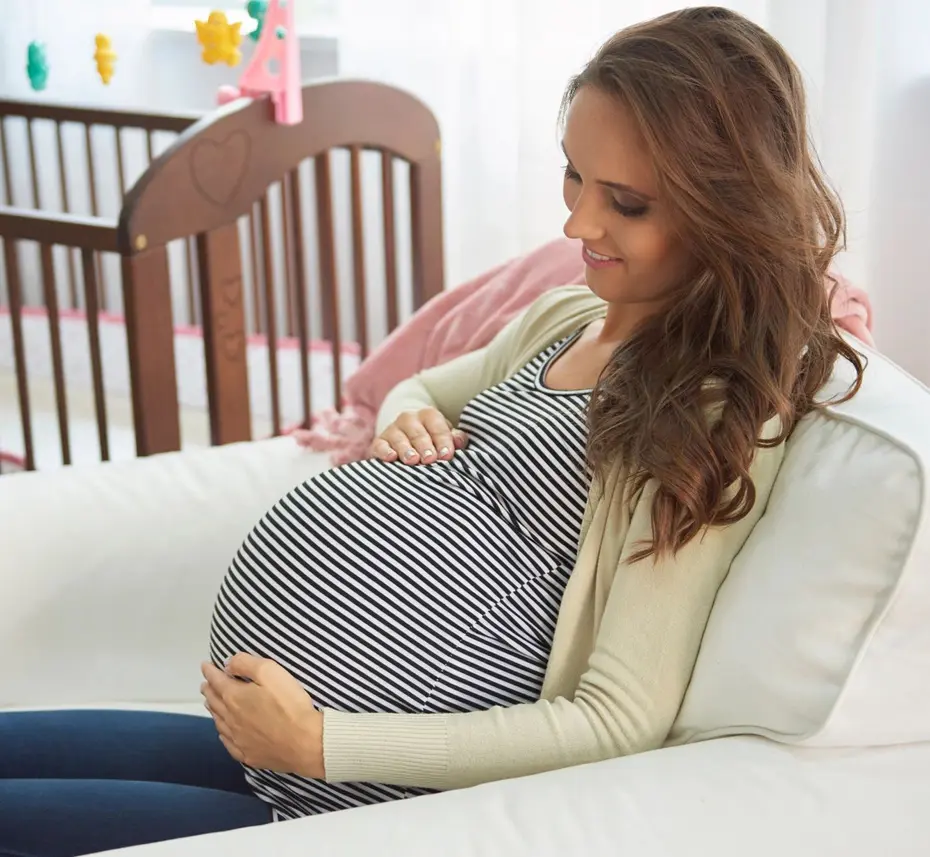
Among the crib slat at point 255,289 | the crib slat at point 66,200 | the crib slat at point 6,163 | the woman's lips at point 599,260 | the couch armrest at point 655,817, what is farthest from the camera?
the crib slat at point 6,163

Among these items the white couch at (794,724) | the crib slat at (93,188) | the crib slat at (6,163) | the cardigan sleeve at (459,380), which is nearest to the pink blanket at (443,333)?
the cardigan sleeve at (459,380)

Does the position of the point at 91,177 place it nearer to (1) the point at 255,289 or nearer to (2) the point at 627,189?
(1) the point at 255,289

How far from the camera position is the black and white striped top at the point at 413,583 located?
1.00m

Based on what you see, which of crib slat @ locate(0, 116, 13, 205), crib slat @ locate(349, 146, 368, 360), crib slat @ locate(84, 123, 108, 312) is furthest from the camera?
crib slat @ locate(0, 116, 13, 205)

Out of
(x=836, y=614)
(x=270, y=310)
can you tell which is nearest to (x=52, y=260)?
(x=270, y=310)

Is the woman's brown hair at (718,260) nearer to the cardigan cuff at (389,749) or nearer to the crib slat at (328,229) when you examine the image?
the cardigan cuff at (389,749)

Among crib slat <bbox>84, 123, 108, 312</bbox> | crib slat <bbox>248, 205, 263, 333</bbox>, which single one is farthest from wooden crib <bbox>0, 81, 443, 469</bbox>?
crib slat <bbox>248, 205, 263, 333</bbox>

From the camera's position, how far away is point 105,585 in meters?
1.39

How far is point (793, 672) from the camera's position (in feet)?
2.85

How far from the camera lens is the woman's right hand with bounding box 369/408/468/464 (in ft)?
3.81

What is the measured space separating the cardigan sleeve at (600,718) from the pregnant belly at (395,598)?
6 cm

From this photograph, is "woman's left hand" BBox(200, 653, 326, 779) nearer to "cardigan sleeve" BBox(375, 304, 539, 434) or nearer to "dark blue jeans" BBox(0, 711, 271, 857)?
"dark blue jeans" BBox(0, 711, 271, 857)

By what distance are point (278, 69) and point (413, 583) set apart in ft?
3.50

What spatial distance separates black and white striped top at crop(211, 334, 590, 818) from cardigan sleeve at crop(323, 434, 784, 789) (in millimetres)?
61
